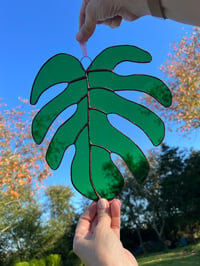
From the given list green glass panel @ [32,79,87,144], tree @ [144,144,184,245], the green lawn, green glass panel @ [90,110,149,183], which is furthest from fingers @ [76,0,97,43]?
tree @ [144,144,184,245]

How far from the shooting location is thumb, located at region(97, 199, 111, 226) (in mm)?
965

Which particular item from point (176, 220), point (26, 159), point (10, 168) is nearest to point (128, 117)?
point (10, 168)

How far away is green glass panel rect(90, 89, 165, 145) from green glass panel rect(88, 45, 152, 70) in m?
0.13

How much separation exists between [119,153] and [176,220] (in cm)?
1297

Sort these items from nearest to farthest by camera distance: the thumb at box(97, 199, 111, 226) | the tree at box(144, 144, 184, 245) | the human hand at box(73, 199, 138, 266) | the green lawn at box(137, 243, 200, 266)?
1. the human hand at box(73, 199, 138, 266)
2. the thumb at box(97, 199, 111, 226)
3. the green lawn at box(137, 243, 200, 266)
4. the tree at box(144, 144, 184, 245)

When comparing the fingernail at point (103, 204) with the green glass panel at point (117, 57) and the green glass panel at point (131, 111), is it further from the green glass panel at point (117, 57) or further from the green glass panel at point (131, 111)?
the green glass panel at point (117, 57)

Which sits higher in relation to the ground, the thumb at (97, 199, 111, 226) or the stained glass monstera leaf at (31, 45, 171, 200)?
the stained glass monstera leaf at (31, 45, 171, 200)

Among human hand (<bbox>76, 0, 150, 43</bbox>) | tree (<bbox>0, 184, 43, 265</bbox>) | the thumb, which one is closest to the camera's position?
the thumb

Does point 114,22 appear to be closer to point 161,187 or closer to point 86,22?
point 86,22

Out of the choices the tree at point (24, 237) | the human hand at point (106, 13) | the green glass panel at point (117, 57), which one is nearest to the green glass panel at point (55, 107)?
the green glass panel at point (117, 57)

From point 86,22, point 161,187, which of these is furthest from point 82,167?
point 161,187

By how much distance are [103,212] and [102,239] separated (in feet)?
0.55

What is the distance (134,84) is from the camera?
1244 millimetres

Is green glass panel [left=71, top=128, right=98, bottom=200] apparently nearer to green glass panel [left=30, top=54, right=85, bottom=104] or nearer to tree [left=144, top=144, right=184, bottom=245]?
green glass panel [left=30, top=54, right=85, bottom=104]
